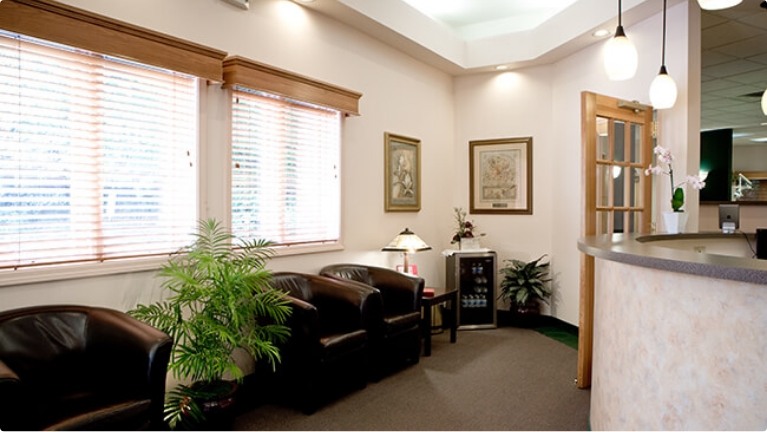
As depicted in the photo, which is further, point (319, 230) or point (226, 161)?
point (319, 230)

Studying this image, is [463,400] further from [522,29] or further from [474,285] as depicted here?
[522,29]

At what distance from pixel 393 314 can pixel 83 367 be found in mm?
2250

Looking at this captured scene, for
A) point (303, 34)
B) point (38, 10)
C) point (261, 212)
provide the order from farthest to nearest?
point (303, 34)
point (261, 212)
point (38, 10)

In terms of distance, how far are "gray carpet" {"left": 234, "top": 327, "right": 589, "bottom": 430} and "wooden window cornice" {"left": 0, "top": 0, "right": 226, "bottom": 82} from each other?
2269 mm

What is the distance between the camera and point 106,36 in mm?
2621

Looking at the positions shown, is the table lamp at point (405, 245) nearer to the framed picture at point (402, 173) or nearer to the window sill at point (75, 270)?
the framed picture at point (402, 173)

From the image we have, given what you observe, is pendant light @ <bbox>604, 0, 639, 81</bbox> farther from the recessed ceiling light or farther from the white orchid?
the recessed ceiling light

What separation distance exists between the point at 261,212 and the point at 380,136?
169 centimetres

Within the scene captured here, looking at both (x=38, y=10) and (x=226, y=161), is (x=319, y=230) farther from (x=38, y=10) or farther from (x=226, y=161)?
(x=38, y=10)

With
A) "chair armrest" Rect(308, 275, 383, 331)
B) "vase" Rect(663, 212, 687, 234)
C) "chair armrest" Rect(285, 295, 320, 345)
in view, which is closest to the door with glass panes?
"vase" Rect(663, 212, 687, 234)

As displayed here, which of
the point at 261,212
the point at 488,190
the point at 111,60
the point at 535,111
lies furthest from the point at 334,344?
the point at 535,111

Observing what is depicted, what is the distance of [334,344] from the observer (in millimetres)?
3160

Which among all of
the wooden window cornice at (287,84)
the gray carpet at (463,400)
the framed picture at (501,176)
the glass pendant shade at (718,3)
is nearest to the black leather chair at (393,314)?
the gray carpet at (463,400)

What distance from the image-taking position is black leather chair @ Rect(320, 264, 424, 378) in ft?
12.2
